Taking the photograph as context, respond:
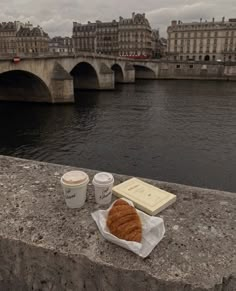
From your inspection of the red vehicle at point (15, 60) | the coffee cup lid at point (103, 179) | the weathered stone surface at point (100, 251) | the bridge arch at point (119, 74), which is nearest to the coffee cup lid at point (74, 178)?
the coffee cup lid at point (103, 179)

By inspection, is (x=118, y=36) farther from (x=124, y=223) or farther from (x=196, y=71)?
(x=124, y=223)

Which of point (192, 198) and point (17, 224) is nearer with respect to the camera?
point (17, 224)

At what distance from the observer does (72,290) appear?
2.62 metres

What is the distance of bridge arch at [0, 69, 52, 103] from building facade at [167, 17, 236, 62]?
277 feet

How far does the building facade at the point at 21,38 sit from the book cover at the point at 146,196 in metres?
113

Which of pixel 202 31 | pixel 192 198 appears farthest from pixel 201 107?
pixel 202 31

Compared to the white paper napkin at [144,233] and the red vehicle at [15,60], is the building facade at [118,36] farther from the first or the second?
the white paper napkin at [144,233]

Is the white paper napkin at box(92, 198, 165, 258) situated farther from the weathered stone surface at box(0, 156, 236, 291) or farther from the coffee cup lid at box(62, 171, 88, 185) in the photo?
the coffee cup lid at box(62, 171, 88, 185)

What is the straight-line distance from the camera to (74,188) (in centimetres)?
295

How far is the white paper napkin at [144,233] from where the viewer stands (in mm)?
2418

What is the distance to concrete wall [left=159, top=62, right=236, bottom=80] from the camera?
222 ft

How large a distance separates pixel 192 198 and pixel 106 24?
391ft

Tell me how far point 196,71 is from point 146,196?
74.0 m

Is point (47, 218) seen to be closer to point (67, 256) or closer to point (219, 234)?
point (67, 256)
